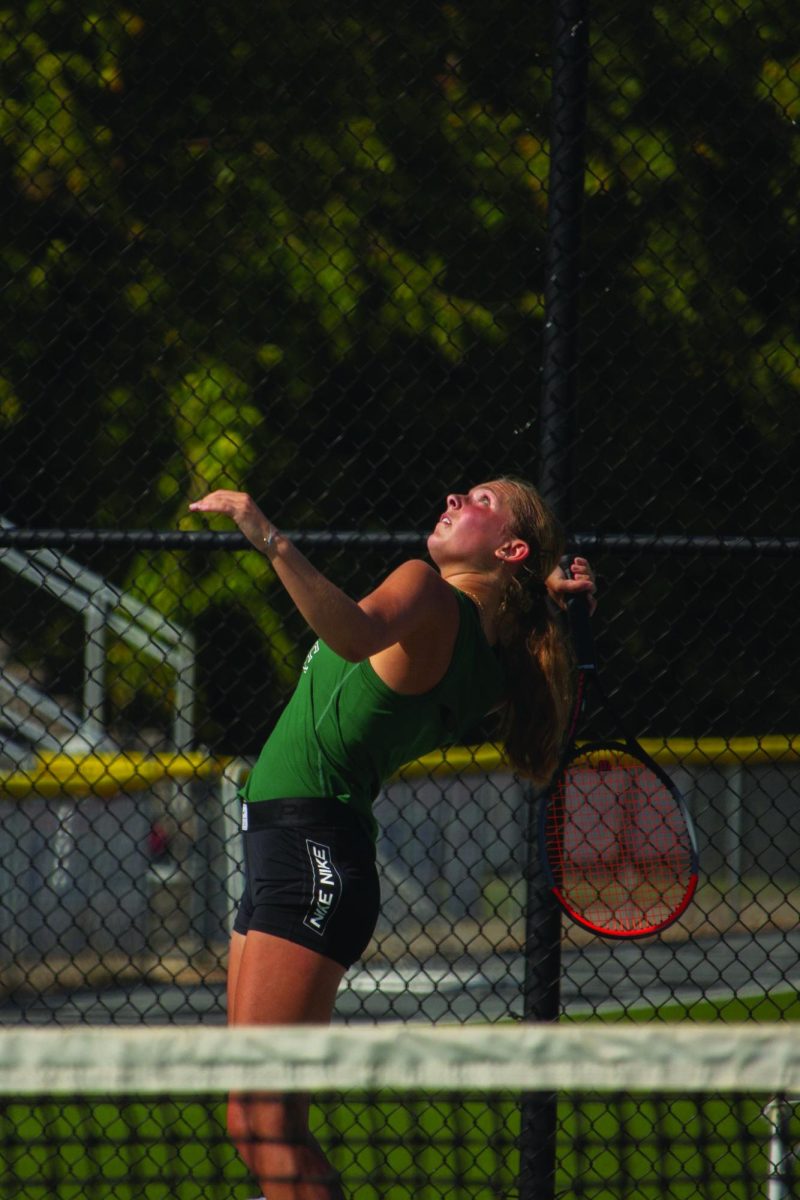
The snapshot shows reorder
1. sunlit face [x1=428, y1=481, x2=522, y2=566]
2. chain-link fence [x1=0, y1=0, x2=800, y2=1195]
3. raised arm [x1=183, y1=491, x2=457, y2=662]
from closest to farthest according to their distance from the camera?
raised arm [x1=183, y1=491, x2=457, y2=662] < sunlit face [x1=428, y1=481, x2=522, y2=566] < chain-link fence [x1=0, y1=0, x2=800, y2=1195]

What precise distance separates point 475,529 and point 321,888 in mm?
699

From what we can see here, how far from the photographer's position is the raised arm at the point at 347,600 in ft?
8.54

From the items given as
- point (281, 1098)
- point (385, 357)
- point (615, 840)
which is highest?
point (385, 357)

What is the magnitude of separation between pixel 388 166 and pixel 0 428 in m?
2.25

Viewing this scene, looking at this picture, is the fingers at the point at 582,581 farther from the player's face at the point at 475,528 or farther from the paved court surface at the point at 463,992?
the paved court surface at the point at 463,992

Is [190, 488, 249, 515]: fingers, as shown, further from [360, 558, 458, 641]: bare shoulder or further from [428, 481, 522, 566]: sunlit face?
[428, 481, 522, 566]: sunlit face

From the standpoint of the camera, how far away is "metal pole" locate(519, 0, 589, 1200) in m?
3.57

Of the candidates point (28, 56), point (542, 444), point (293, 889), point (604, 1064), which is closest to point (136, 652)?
point (28, 56)

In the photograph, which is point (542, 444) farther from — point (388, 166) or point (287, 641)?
point (287, 641)

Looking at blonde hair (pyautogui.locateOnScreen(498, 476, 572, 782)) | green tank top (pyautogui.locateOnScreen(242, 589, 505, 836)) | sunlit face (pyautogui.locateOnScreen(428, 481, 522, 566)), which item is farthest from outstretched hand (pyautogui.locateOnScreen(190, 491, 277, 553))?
blonde hair (pyautogui.locateOnScreen(498, 476, 572, 782))

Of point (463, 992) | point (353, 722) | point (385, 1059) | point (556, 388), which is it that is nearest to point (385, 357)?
point (463, 992)

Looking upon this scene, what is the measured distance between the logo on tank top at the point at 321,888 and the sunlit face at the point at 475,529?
58cm

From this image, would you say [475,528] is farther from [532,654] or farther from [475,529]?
[532,654]

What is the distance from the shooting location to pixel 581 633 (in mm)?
3404
